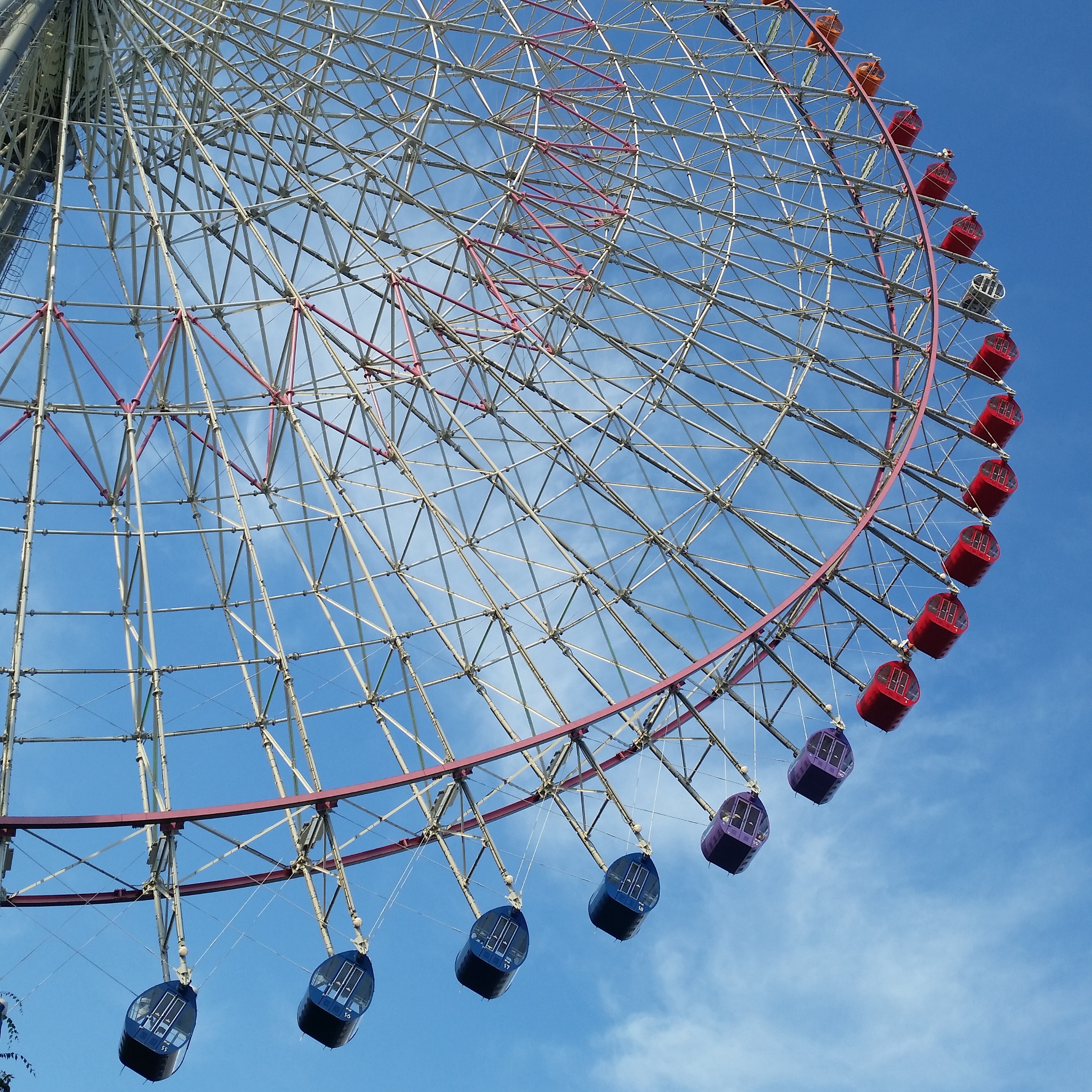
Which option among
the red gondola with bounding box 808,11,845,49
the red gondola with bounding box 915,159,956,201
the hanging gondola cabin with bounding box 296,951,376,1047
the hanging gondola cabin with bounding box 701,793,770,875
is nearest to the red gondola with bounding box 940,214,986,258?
the red gondola with bounding box 915,159,956,201

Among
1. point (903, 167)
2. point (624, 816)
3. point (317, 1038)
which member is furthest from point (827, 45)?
point (317, 1038)

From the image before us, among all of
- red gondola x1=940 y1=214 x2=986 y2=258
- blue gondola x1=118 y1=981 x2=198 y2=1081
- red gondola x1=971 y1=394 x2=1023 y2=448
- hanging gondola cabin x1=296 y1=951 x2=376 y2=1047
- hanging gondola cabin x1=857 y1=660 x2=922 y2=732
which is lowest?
blue gondola x1=118 y1=981 x2=198 y2=1081

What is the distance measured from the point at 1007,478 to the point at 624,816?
14.4 m

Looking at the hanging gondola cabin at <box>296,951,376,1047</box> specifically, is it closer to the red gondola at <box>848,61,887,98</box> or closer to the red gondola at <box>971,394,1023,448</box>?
the red gondola at <box>971,394,1023,448</box>

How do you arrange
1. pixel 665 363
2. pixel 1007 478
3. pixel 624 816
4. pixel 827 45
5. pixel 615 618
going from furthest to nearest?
pixel 827 45 < pixel 1007 478 < pixel 665 363 < pixel 615 618 < pixel 624 816

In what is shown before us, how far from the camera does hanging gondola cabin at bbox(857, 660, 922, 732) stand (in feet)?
118

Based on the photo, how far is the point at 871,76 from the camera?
49344 millimetres

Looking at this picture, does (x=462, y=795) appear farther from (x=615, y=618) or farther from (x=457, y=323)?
(x=457, y=323)

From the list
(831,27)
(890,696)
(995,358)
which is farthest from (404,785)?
(831,27)

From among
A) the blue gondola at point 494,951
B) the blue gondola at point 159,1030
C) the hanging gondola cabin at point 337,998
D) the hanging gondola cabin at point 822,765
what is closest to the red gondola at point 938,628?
the hanging gondola cabin at point 822,765

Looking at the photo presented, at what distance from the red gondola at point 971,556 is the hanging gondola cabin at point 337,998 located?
17.0 meters

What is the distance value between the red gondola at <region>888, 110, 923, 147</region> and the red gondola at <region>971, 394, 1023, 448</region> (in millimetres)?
10305

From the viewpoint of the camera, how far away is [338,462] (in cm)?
3431

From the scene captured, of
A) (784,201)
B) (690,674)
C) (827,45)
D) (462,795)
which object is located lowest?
(462,795)
